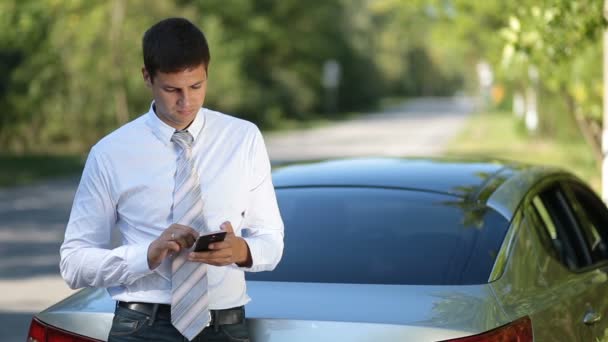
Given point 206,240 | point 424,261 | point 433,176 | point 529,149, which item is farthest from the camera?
point 529,149

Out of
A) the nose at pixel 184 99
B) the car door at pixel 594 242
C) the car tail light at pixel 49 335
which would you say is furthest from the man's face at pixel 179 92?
the car door at pixel 594 242

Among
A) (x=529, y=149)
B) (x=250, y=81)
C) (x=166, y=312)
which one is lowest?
(x=529, y=149)

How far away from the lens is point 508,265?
146 inches

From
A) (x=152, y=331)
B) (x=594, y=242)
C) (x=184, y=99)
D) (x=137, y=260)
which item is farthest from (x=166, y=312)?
(x=594, y=242)

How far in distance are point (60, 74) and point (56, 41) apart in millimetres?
949

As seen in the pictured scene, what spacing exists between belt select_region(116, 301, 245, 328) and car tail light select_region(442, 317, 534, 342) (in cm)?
64

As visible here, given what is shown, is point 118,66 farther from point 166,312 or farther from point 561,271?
point 166,312

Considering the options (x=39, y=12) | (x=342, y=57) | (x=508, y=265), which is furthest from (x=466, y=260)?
(x=342, y=57)

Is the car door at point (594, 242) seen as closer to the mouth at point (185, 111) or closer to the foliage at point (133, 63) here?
the mouth at point (185, 111)

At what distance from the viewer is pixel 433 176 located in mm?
4520

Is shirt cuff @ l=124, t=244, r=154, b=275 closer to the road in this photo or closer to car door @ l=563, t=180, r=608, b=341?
car door @ l=563, t=180, r=608, b=341

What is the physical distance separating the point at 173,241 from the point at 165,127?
1.11 ft

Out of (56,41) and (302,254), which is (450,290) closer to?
(302,254)

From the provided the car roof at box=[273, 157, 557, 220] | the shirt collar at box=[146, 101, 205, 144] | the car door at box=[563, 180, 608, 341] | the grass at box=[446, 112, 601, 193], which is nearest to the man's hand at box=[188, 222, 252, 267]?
the shirt collar at box=[146, 101, 205, 144]
